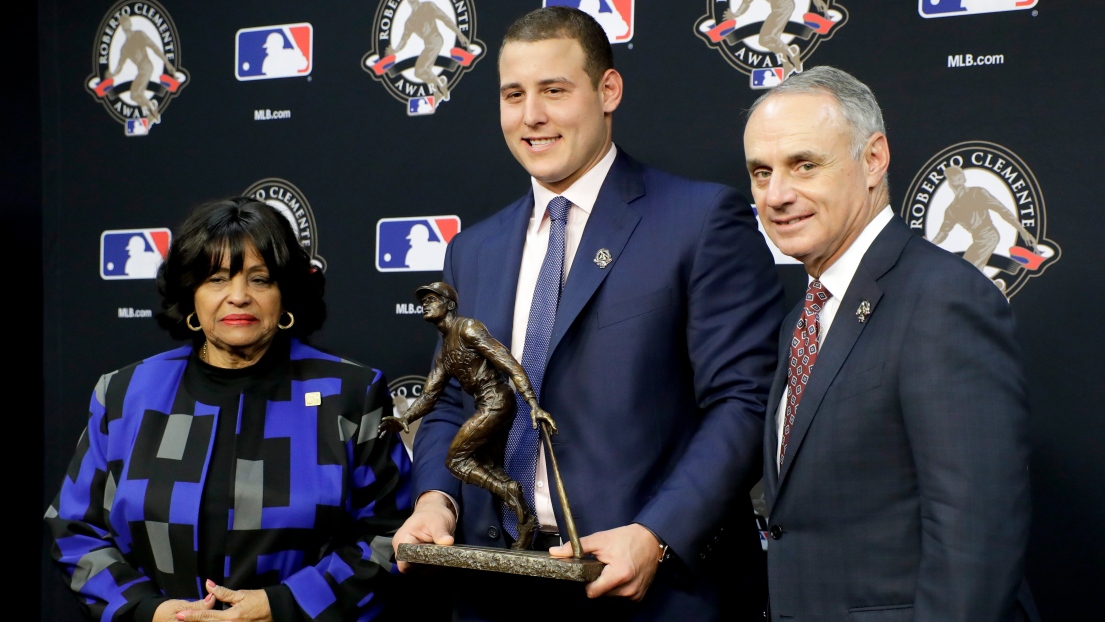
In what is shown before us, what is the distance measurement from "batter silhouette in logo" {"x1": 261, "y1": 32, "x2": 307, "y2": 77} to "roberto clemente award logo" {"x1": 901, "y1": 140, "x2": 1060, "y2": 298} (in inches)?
81.2

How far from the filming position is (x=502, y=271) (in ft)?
7.16

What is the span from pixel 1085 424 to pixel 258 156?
273 cm

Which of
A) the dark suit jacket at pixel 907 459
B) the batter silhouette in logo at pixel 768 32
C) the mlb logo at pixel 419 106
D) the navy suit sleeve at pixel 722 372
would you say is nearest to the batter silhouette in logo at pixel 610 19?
the batter silhouette in logo at pixel 768 32

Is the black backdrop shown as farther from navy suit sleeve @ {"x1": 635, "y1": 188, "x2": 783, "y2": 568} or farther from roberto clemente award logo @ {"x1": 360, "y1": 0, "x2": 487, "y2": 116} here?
navy suit sleeve @ {"x1": 635, "y1": 188, "x2": 783, "y2": 568}

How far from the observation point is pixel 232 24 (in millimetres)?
3629

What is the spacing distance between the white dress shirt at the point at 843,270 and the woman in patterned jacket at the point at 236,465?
→ 1087 mm

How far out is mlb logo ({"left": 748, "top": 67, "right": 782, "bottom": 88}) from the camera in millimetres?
2964

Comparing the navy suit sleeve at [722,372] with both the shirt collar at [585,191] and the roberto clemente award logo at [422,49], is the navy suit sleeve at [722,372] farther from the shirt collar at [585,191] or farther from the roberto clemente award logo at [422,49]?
the roberto clemente award logo at [422,49]

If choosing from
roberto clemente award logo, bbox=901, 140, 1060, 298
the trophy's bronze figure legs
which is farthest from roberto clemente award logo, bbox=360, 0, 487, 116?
the trophy's bronze figure legs

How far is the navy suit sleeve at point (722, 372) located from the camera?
6.18ft

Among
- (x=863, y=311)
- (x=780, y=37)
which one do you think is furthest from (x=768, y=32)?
(x=863, y=311)

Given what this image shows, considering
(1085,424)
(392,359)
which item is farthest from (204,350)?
(1085,424)

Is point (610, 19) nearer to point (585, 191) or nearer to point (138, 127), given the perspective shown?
point (585, 191)

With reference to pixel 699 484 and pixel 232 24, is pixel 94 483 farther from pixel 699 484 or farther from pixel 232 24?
pixel 232 24
